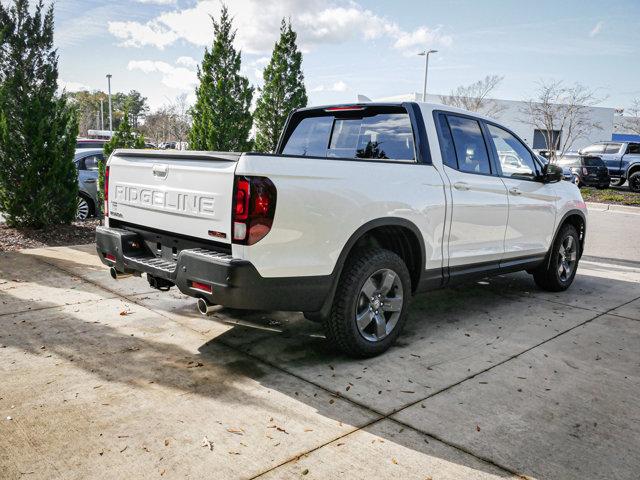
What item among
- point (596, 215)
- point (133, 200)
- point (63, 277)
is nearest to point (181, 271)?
point (133, 200)

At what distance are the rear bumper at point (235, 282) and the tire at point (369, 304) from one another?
0.22 m

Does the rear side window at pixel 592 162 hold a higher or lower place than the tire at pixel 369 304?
higher

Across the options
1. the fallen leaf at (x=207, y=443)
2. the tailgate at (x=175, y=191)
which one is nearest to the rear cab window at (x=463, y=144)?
the tailgate at (x=175, y=191)

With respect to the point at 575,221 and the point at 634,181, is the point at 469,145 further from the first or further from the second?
the point at 634,181

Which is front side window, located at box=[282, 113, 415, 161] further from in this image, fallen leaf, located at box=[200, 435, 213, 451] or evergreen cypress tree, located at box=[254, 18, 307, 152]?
evergreen cypress tree, located at box=[254, 18, 307, 152]

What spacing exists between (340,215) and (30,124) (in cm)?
678

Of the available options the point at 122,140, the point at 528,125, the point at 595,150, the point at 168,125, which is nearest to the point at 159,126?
the point at 168,125

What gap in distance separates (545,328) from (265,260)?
296 centimetres

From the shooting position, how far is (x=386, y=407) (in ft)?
10.6

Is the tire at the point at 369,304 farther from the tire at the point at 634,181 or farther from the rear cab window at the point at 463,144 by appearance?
the tire at the point at 634,181

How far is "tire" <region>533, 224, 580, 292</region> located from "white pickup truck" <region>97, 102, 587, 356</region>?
1.78 ft

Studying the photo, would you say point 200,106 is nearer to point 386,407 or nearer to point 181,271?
point 181,271

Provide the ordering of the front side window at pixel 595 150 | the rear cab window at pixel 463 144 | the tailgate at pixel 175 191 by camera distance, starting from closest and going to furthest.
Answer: the tailgate at pixel 175 191 < the rear cab window at pixel 463 144 < the front side window at pixel 595 150

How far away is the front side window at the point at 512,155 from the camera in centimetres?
522
